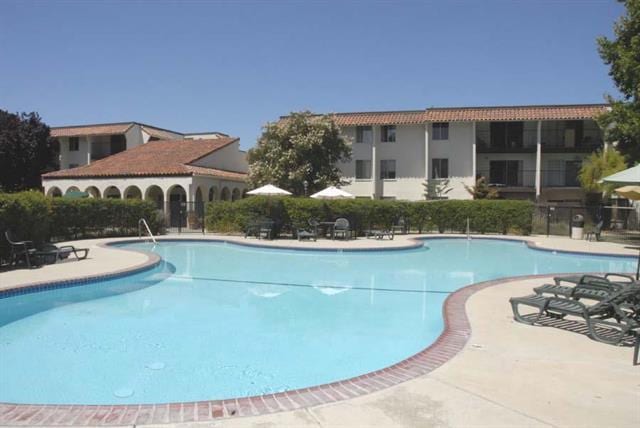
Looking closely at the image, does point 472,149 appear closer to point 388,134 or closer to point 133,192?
point 388,134

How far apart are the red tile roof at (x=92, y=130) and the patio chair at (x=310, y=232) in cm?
2452

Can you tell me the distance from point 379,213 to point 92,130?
95.4ft

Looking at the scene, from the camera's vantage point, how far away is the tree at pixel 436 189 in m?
34.9

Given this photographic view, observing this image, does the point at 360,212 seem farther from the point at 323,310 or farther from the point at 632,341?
the point at 632,341

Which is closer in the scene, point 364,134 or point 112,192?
point 112,192

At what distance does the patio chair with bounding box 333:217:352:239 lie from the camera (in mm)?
22247

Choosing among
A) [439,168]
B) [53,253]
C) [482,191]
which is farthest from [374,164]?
[53,253]

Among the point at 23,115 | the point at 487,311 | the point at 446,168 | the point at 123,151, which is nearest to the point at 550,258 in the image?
the point at 487,311

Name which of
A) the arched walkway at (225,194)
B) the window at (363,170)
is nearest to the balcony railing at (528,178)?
the window at (363,170)

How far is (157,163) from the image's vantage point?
33094 millimetres

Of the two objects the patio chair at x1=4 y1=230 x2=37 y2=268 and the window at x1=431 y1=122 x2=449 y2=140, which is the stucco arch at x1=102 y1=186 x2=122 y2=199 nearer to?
the patio chair at x1=4 y1=230 x2=37 y2=268

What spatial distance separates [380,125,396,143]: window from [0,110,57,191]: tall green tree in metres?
28.5

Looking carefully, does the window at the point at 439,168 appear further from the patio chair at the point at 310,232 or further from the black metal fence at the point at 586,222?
the patio chair at the point at 310,232

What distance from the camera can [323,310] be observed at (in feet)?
31.3
